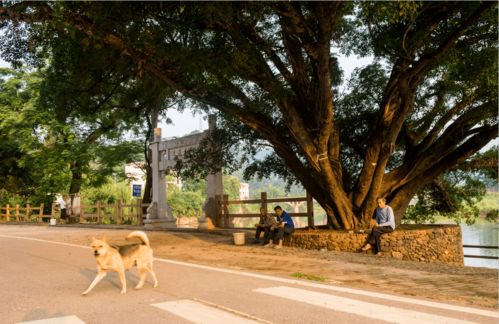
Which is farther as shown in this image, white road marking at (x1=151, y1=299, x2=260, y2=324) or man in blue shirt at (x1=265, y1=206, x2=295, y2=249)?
man in blue shirt at (x1=265, y1=206, x2=295, y2=249)

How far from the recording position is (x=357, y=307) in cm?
568

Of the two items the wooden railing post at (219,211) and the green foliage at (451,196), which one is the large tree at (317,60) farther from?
the wooden railing post at (219,211)

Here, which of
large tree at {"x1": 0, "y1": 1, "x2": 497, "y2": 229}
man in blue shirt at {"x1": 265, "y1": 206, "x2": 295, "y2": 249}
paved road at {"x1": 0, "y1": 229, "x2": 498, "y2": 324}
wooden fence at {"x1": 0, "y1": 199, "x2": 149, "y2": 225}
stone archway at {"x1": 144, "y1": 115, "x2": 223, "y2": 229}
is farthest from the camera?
wooden fence at {"x1": 0, "y1": 199, "x2": 149, "y2": 225}

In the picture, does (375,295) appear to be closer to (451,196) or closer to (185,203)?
(451,196)

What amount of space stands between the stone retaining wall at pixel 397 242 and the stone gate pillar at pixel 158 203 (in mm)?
11420

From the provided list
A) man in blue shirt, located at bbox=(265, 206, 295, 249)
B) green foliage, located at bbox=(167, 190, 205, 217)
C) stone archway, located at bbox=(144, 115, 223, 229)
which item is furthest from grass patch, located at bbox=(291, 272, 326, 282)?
green foliage, located at bbox=(167, 190, 205, 217)

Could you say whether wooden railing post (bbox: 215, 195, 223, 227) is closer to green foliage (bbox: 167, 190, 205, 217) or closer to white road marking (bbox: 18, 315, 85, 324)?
white road marking (bbox: 18, 315, 85, 324)

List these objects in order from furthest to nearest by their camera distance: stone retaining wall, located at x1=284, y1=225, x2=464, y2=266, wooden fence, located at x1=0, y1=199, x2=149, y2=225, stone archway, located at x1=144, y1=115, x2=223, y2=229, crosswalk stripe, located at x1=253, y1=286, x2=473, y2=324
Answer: wooden fence, located at x1=0, y1=199, x2=149, y2=225 → stone archway, located at x1=144, y1=115, x2=223, y2=229 → stone retaining wall, located at x1=284, y1=225, x2=464, y2=266 → crosswalk stripe, located at x1=253, y1=286, x2=473, y2=324

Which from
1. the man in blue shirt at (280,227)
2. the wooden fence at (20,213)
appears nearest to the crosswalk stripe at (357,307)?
the man in blue shirt at (280,227)

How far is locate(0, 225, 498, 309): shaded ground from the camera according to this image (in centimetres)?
694

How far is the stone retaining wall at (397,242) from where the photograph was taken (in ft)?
43.1

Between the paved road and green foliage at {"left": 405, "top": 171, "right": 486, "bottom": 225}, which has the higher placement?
green foliage at {"left": 405, "top": 171, "right": 486, "bottom": 225}

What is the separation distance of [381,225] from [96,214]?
71.0 ft

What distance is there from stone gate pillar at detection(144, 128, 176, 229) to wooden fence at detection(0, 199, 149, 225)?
5.92 feet
